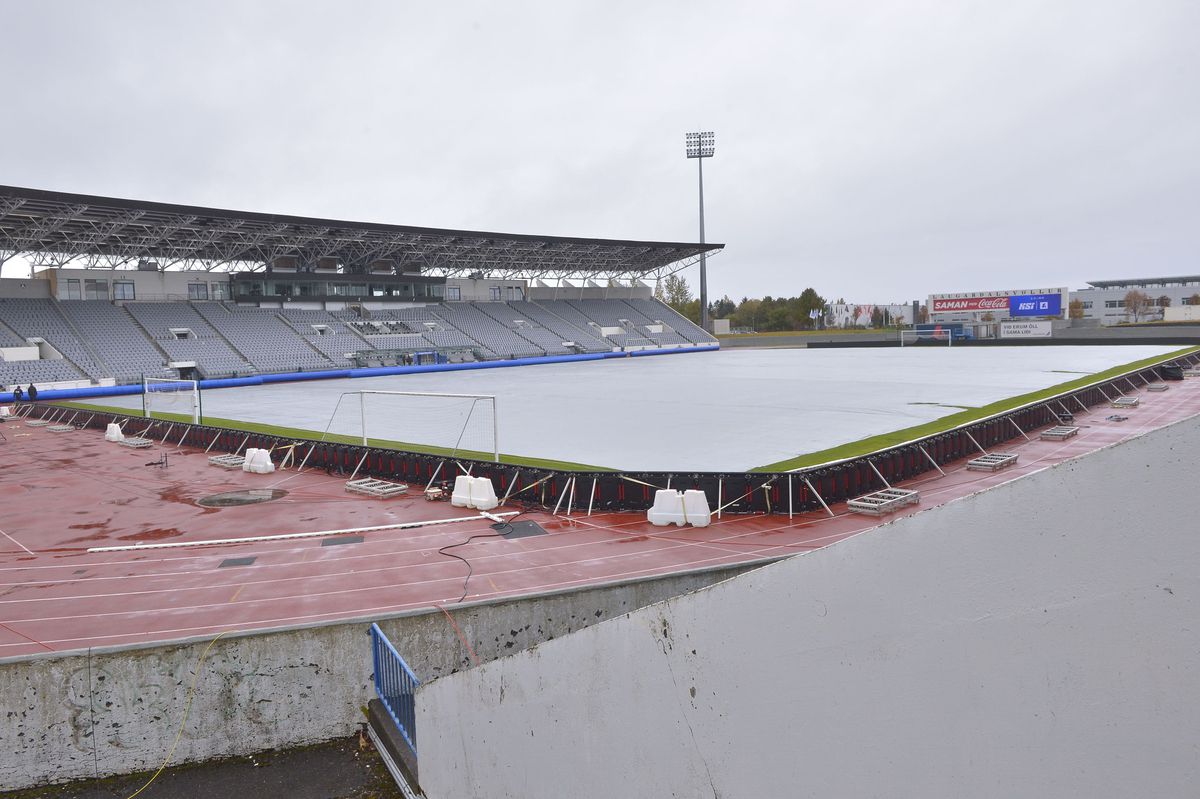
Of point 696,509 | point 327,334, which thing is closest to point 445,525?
point 696,509

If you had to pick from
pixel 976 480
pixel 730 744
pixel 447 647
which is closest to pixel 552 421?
pixel 976 480

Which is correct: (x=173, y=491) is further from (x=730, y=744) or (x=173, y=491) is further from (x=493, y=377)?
(x=493, y=377)

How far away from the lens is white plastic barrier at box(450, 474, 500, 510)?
1424 cm

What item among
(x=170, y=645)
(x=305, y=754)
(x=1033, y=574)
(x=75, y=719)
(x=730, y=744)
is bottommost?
(x=305, y=754)

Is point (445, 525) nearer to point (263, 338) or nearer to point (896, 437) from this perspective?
point (896, 437)

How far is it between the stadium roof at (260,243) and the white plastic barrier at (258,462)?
33300mm

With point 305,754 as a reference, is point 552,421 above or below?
above

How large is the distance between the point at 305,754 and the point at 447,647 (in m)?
1.76

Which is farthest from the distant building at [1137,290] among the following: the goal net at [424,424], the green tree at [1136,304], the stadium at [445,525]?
the goal net at [424,424]

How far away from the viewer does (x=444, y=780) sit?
5.98 metres

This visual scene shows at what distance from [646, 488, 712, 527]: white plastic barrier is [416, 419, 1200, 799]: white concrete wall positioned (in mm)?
8742

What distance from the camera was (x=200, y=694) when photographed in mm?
8039

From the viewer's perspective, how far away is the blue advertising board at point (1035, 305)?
80.1 meters

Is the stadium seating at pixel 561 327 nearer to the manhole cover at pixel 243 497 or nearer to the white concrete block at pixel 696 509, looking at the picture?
the manhole cover at pixel 243 497
